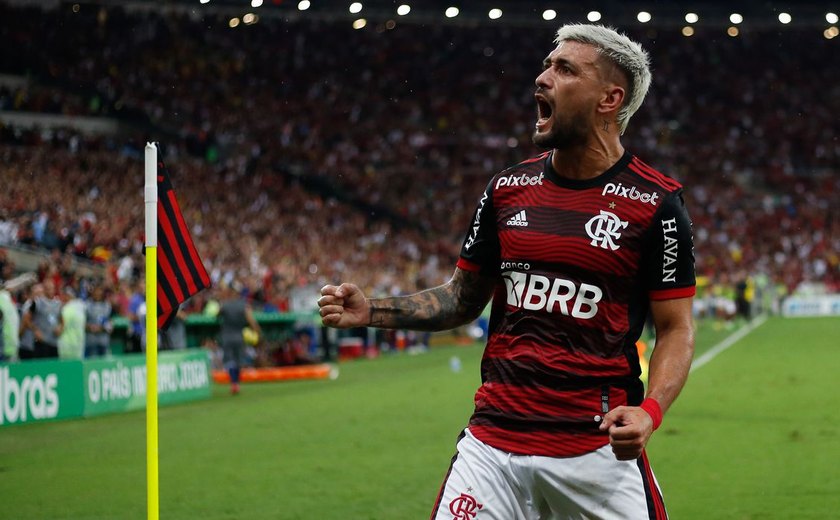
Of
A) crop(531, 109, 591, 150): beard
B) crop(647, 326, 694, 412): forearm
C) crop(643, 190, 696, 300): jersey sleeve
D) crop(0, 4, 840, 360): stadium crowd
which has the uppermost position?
crop(0, 4, 840, 360): stadium crowd

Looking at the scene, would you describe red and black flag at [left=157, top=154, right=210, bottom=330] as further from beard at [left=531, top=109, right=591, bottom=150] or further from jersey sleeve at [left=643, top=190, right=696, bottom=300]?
jersey sleeve at [left=643, top=190, right=696, bottom=300]

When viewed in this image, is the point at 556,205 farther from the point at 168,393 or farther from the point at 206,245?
the point at 206,245

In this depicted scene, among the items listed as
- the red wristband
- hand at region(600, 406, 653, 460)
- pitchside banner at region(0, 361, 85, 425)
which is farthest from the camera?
pitchside banner at region(0, 361, 85, 425)

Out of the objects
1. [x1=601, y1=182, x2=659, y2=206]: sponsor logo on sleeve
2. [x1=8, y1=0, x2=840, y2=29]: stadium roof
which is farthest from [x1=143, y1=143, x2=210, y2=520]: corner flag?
[x1=8, y1=0, x2=840, y2=29]: stadium roof

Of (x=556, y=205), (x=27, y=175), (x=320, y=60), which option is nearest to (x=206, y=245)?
(x=27, y=175)

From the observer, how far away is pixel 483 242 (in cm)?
427

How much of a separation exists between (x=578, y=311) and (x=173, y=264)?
4063 millimetres

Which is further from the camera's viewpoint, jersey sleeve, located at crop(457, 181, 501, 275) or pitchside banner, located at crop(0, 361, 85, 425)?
pitchside banner, located at crop(0, 361, 85, 425)

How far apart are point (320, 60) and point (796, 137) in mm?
A: 23921

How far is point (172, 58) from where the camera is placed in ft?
149

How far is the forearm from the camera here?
12.6 feet

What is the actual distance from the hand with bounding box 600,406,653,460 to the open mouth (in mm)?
1007

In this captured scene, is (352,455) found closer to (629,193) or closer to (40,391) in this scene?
(40,391)

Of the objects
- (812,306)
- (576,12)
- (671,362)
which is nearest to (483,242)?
(671,362)
